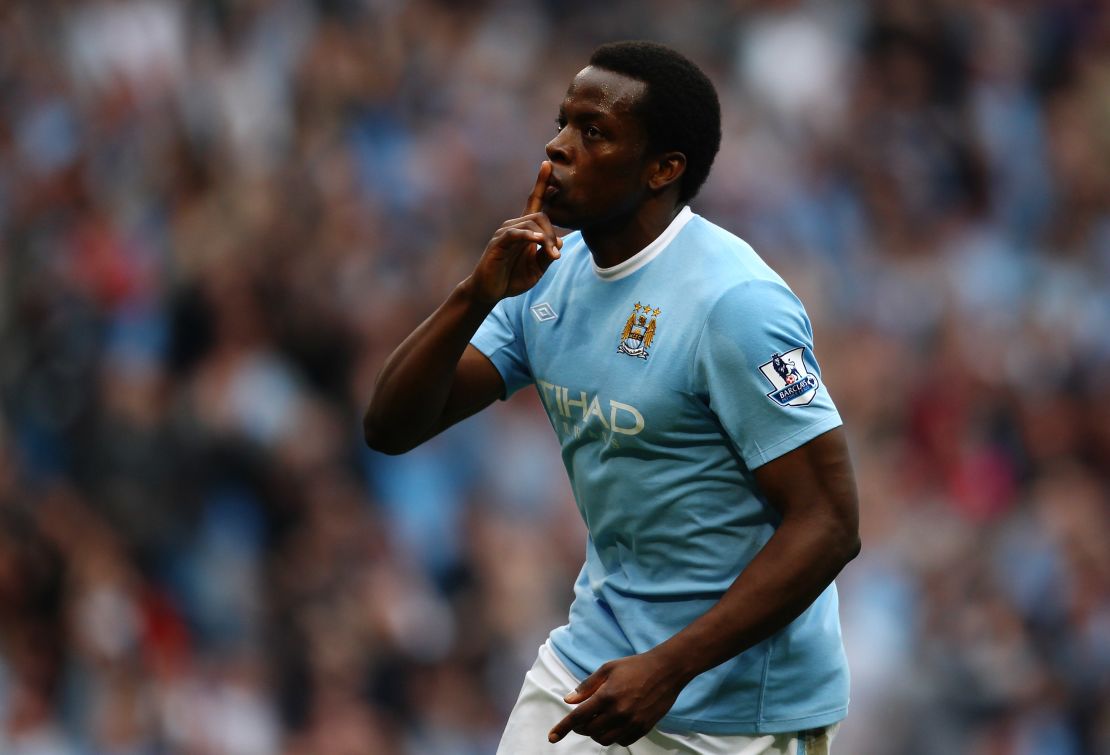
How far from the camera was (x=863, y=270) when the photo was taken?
10812 mm

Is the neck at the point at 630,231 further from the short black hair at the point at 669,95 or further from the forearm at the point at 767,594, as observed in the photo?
the forearm at the point at 767,594

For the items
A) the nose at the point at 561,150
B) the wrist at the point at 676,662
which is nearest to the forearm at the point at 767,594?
the wrist at the point at 676,662

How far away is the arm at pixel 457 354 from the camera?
3799 millimetres

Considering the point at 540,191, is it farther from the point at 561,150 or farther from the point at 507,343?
the point at 507,343

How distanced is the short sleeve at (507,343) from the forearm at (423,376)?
0.50ft

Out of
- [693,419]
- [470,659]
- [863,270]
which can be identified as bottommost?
[470,659]

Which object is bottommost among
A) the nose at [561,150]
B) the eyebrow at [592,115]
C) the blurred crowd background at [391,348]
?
the blurred crowd background at [391,348]

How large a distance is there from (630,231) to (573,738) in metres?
1.14

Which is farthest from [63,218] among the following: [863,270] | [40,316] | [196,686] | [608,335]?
Result: [608,335]

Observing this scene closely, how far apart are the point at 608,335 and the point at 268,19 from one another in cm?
760

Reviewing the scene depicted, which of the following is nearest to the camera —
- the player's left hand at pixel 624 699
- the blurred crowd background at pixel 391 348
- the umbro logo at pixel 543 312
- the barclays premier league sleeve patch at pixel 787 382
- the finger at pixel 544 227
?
the player's left hand at pixel 624 699

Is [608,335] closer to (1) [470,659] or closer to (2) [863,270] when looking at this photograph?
(1) [470,659]

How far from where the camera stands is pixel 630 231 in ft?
13.0

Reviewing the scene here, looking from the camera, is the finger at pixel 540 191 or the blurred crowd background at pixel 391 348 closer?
the finger at pixel 540 191
